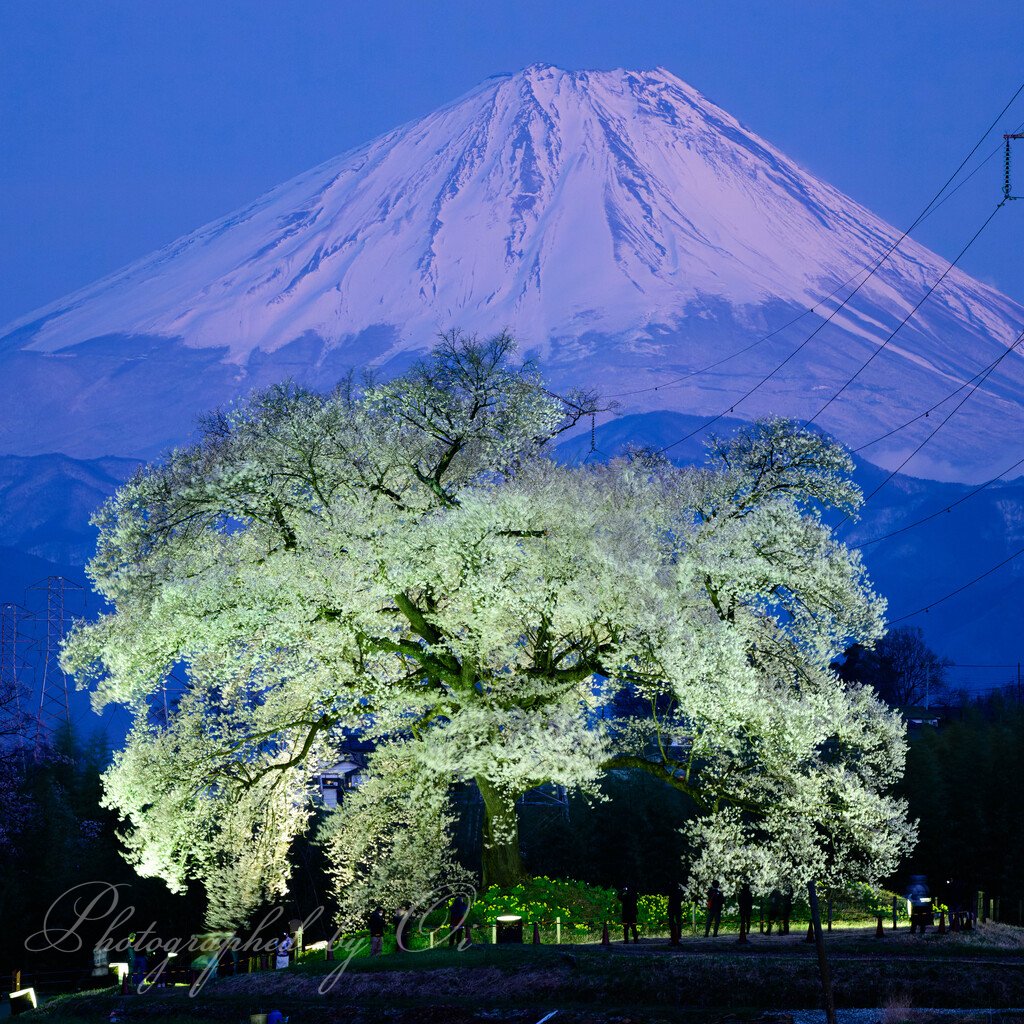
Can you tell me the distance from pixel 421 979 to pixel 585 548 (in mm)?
8841

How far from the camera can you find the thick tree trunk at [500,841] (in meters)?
30.0

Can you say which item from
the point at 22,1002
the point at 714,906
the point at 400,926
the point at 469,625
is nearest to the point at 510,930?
the point at 400,926

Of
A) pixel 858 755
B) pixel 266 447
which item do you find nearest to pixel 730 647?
pixel 858 755

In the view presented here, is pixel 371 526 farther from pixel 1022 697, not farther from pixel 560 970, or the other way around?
pixel 1022 697

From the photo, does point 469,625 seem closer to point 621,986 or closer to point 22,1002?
point 621,986

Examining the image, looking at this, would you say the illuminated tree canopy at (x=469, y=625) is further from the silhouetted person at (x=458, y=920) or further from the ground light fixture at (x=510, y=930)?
the ground light fixture at (x=510, y=930)

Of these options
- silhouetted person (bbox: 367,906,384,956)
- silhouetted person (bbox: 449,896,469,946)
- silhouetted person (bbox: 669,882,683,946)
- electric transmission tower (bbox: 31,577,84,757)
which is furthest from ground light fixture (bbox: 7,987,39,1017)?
silhouetted person (bbox: 669,882,683,946)

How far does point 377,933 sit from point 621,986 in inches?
340

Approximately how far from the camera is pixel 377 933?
2809 centimetres

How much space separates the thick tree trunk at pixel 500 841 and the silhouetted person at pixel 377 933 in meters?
2.77

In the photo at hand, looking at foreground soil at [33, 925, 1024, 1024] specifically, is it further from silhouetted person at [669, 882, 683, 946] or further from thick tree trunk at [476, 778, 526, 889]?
thick tree trunk at [476, 778, 526, 889]

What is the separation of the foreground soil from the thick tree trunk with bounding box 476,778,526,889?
4.71 m

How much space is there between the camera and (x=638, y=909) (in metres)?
31.2

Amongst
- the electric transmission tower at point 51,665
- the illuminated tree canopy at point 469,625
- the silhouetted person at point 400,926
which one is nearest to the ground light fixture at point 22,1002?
the illuminated tree canopy at point 469,625
